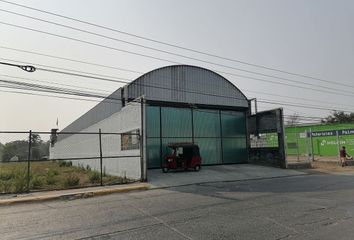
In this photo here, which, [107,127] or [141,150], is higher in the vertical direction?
[107,127]

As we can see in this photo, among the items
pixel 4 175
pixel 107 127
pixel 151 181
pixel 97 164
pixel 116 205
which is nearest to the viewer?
pixel 116 205

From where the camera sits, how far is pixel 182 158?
940 inches

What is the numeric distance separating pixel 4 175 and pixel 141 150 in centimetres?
1064

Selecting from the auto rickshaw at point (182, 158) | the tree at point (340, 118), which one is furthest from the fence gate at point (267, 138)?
the tree at point (340, 118)

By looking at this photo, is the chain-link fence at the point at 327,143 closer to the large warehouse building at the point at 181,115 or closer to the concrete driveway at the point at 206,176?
the large warehouse building at the point at 181,115

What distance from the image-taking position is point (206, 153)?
1131 inches

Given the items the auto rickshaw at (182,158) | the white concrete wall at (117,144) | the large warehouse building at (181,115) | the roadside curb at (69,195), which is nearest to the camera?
the roadside curb at (69,195)

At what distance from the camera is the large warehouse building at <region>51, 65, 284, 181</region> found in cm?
2516

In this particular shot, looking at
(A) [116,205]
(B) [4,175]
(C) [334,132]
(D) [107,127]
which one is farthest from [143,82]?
(C) [334,132]

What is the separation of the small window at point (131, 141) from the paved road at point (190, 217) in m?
6.81

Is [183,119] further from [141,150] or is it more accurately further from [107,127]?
[141,150]

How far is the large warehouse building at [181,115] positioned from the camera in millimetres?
25156

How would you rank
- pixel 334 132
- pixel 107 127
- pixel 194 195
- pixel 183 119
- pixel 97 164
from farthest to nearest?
pixel 334 132
pixel 97 164
pixel 107 127
pixel 183 119
pixel 194 195

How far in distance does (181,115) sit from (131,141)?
6.90 m
